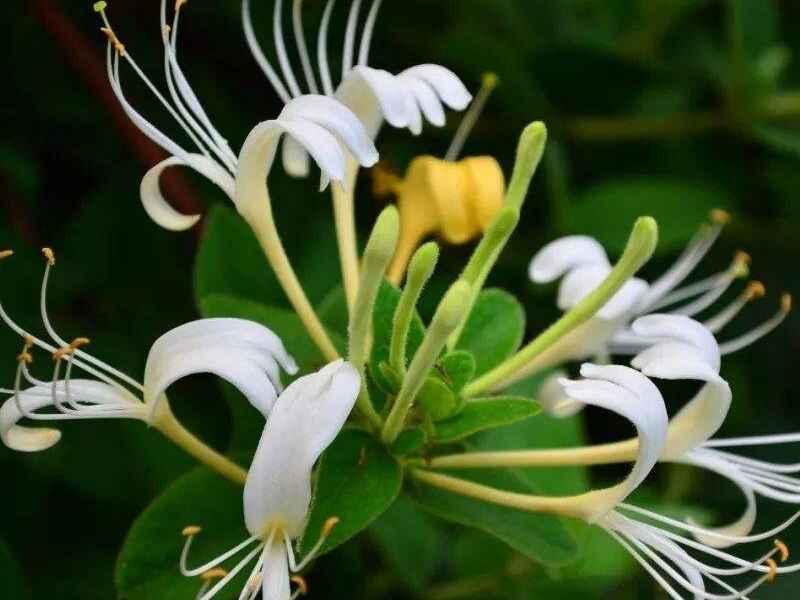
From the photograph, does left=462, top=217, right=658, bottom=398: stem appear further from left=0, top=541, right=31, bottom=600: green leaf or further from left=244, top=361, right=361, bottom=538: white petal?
left=0, top=541, right=31, bottom=600: green leaf

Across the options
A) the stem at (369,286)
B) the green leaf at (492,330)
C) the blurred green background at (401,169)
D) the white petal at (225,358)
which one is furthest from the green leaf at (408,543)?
the white petal at (225,358)

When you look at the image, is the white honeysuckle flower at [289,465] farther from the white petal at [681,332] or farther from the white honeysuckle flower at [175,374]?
the white petal at [681,332]

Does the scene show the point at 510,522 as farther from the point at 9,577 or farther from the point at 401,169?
the point at 401,169

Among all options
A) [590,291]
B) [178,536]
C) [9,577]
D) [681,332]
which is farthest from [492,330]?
[9,577]

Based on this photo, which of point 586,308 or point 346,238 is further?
point 346,238

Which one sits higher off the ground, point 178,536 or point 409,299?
point 409,299

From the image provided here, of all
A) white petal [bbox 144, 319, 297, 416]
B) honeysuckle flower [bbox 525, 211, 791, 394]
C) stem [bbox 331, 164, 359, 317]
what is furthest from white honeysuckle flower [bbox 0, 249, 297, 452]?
honeysuckle flower [bbox 525, 211, 791, 394]

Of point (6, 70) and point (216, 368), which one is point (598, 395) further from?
point (6, 70)
